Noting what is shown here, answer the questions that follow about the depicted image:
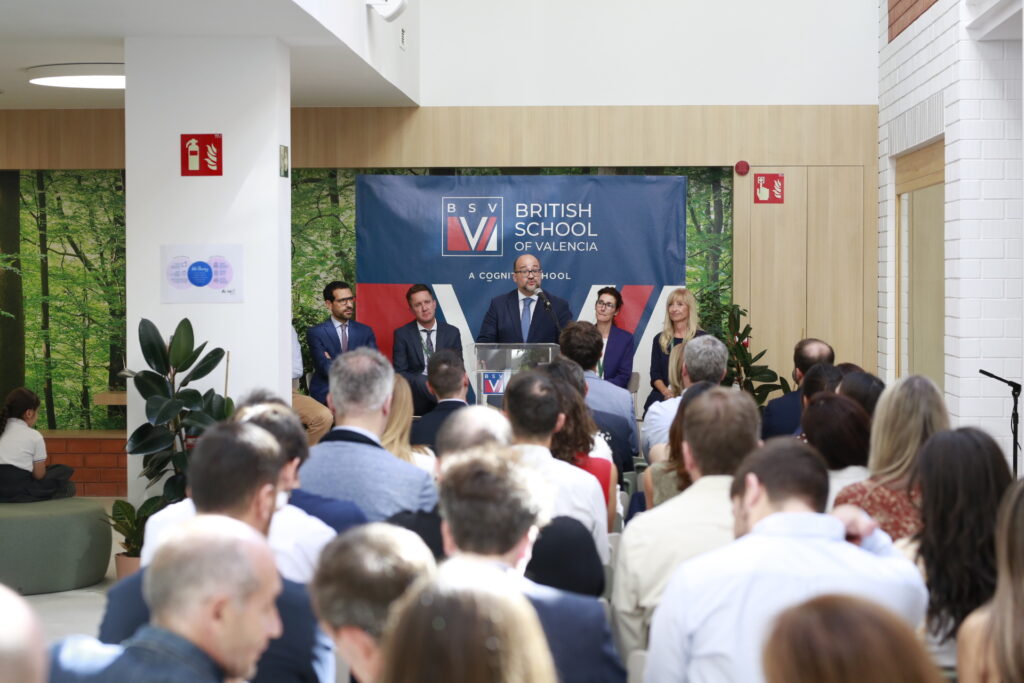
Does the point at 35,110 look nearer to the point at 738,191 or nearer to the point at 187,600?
the point at 738,191

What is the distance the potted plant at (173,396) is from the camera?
21.9 ft

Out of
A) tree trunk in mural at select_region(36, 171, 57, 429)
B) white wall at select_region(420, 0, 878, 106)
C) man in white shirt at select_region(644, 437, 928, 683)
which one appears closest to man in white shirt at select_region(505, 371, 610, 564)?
man in white shirt at select_region(644, 437, 928, 683)

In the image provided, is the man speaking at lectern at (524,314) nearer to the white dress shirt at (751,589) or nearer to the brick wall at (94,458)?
the brick wall at (94,458)

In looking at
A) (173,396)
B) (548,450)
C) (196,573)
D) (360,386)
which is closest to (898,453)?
(548,450)

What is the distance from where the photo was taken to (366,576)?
77.0 inches

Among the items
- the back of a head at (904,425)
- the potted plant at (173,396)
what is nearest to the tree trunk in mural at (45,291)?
the potted plant at (173,396)

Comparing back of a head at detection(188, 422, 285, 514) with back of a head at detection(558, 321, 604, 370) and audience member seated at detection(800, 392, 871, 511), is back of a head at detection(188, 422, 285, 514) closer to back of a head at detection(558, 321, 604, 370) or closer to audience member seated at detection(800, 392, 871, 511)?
audience member seated at detection(800, 392, 871, 511)

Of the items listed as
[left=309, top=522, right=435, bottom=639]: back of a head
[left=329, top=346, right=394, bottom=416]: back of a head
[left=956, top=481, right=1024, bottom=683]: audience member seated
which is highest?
[left=329, top=346, right=394, bottom=416]: back of a head

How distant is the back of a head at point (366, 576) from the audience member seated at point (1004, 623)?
1103 millimetres

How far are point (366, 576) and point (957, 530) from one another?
1737mm

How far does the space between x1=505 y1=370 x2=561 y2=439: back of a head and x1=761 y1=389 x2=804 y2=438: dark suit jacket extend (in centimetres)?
217

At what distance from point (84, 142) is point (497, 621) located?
998 cm

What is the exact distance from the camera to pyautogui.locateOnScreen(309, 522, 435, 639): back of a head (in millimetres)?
1938

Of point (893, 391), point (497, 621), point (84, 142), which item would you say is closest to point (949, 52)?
point (893, 391)
